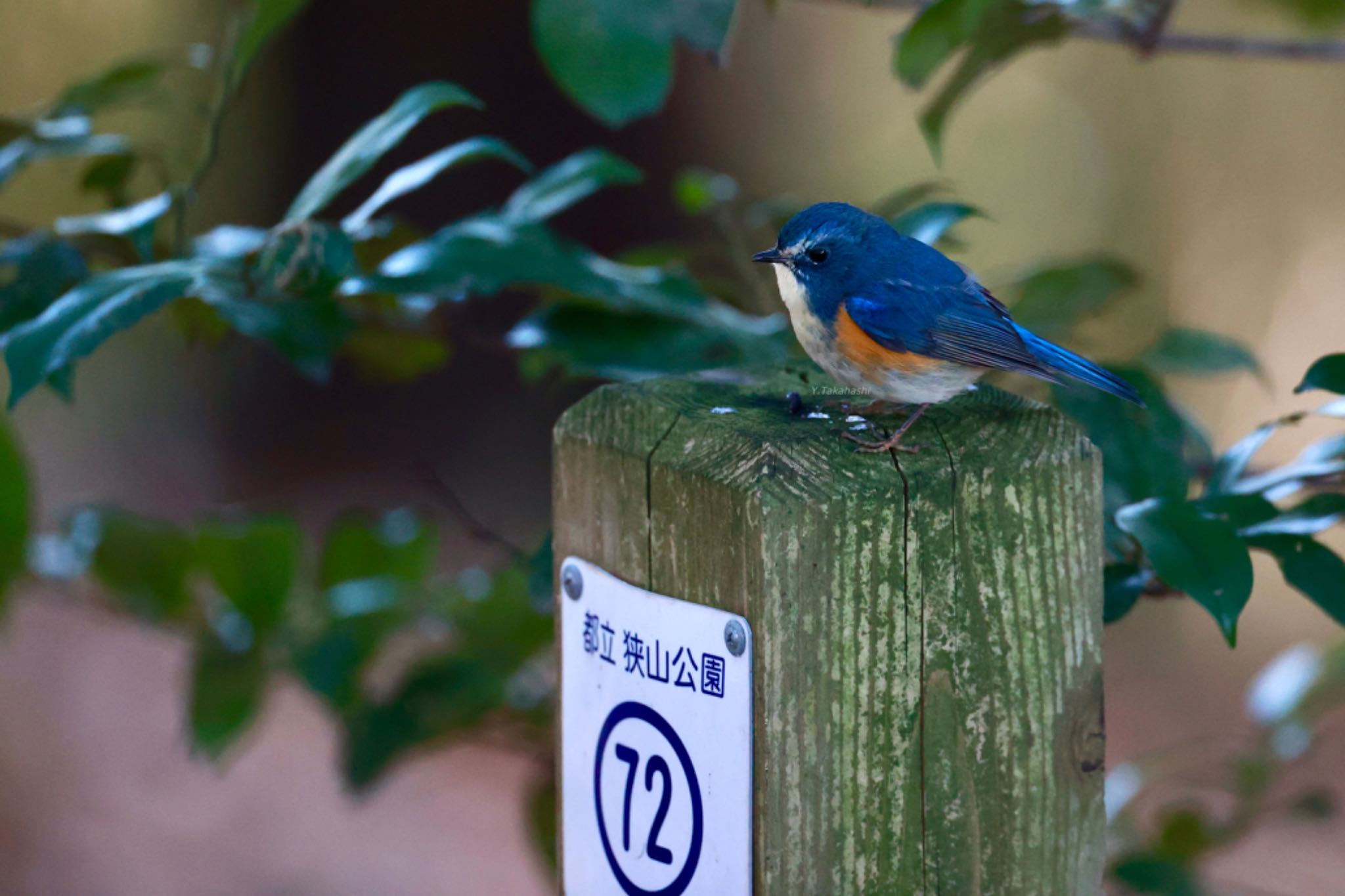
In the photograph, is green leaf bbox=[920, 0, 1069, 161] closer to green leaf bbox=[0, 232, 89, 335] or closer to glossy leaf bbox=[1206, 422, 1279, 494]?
glossy leaf bbox=[1206, 422, 1279, 494]

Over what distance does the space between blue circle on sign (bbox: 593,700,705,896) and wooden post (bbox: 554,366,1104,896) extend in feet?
0.22

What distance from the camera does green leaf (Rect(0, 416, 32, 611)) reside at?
1.92 m

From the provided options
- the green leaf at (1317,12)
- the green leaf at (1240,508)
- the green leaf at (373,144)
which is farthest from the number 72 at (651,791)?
the green leaf at (1317,12)

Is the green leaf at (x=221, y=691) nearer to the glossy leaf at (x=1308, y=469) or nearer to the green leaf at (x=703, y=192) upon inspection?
the green leaf at (x=703, y=192)

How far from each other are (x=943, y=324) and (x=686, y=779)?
514 mm

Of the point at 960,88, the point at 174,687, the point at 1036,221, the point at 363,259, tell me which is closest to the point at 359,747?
the point at 363,259

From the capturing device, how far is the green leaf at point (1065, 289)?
207 centimetres

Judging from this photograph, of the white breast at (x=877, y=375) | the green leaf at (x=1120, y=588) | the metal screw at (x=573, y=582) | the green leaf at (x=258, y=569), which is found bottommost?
the metal screw at (x=573, y=582)

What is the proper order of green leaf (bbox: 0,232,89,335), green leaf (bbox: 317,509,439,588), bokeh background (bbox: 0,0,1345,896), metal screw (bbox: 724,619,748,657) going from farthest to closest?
bokeh background (bbox: 0,0,1345,896) → green leaf (bbox: 317,509,439,588) → green leaf (bbox: 0,232,89,335) → metal screw (bbox: 724,619,748,657)

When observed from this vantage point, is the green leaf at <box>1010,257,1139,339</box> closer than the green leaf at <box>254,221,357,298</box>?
No

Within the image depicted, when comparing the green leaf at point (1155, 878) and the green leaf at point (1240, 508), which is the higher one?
the green leaf at point (1240, 508)

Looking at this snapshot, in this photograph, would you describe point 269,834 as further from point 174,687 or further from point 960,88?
point 960,88

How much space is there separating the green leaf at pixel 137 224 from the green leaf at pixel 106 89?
0.20 m

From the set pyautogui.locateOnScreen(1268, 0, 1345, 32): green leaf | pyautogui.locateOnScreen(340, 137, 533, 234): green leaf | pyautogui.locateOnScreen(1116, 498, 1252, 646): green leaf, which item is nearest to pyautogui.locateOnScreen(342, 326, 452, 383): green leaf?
pyautogui.locateOnScreen(340, 137, 533, 234): green leaf
